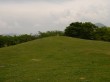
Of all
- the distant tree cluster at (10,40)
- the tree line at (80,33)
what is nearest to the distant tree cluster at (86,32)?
the tree line at (80,33)

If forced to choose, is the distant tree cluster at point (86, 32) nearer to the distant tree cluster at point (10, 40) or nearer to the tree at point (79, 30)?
the tree at point (79, 30)

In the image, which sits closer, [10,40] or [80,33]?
[80,33]

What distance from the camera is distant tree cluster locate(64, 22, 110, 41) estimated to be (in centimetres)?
7616

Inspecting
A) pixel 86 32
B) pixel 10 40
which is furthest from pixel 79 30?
pixel 10 40

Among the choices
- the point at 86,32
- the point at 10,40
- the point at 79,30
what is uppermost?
the point at 79,30

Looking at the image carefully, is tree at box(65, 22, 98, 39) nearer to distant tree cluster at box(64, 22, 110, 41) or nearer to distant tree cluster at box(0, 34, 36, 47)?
distant tree cluster at box(64, 22, 110, 41)

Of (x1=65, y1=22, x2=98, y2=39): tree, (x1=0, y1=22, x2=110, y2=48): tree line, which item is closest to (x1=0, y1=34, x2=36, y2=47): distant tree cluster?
(x1=0, y1=22, x2=110, y2=48): tree line

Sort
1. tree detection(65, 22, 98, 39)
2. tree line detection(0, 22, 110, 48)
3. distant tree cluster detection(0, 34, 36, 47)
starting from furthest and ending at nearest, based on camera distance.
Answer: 1. distant tree cluster detection(0, 34, 36, 47)
2. tree line detection(0, 22, 110, 48)
3. tree detection(65, 22, 98, 39)

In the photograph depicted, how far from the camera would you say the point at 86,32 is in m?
76.8

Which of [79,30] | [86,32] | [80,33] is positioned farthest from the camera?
[86,32]

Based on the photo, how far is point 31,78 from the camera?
1870cm

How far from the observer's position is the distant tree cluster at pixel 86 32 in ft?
250

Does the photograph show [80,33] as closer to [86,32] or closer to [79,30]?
[79,30]

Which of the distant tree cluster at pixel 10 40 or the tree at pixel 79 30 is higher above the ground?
the tree at pixel 79 30
